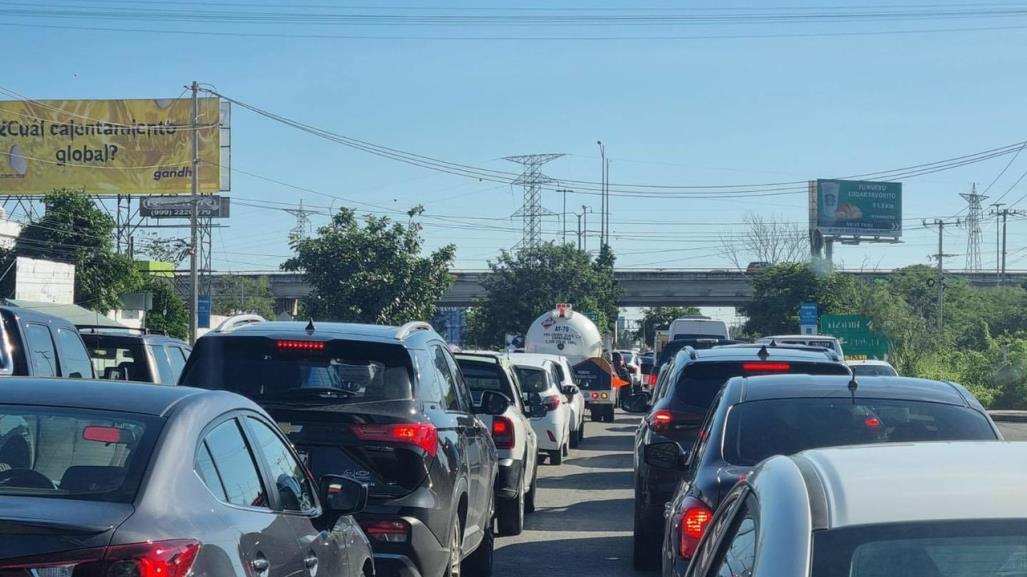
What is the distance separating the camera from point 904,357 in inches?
1594

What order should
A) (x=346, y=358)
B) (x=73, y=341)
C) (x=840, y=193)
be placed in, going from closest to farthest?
(x=346, y=358)
(x=73, y=341)
(x=840, y=193)

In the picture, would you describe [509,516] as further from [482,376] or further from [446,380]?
[446,380]

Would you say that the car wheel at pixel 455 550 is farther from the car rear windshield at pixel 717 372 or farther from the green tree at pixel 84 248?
the green tree at pixel 84 248

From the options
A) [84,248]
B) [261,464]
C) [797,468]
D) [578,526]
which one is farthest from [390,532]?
[84,248]

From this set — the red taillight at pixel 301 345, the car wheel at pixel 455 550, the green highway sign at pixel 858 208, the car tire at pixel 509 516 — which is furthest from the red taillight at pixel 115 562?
the green highway sign at pixel 858 208

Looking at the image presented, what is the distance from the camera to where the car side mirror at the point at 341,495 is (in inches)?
230

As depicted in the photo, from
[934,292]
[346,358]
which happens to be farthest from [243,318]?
[934,292]

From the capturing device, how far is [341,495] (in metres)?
5.86

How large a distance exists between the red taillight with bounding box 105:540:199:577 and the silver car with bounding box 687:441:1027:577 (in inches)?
70.2

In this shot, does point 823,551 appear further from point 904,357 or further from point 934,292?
point 934,292

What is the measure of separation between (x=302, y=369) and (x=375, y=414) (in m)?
0.71

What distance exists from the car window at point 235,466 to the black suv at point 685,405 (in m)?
4.84

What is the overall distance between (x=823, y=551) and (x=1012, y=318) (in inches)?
2937

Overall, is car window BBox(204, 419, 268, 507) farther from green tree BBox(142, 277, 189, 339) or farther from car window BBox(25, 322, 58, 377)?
green tree BBox(142, 277, 189, 339)
